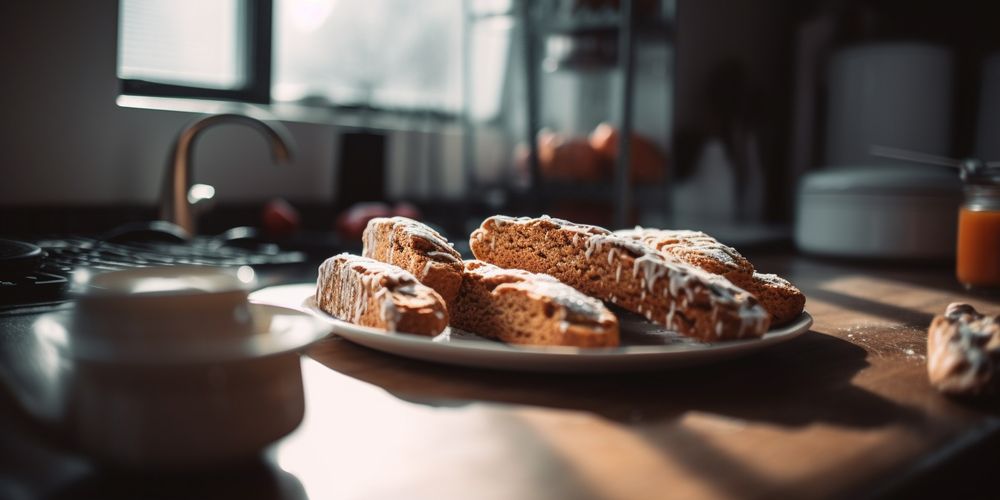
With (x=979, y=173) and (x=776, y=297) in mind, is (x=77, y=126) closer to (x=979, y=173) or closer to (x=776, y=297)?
(x=776, y=297)

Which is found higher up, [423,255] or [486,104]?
[486,104]

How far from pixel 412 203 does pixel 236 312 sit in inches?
79.8

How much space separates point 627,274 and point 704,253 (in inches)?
5.9

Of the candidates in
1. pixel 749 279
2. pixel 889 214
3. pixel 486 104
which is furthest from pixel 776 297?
pixel 486 104

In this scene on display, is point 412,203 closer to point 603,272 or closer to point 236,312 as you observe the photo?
point 603,272

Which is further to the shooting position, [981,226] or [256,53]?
[256,53]

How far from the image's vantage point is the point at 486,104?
2.59m

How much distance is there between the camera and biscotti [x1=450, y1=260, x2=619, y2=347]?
0.63m

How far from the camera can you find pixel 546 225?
817 millimetres

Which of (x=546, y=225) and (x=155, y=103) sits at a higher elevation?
(x=155, y=103)

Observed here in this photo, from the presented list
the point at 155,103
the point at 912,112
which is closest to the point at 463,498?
the point at 155,103

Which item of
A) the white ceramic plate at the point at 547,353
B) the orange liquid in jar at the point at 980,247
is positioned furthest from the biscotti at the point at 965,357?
the orange liquid in jar at the point at 980,247

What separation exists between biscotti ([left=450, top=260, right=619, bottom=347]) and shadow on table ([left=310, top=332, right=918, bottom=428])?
1.5 inches

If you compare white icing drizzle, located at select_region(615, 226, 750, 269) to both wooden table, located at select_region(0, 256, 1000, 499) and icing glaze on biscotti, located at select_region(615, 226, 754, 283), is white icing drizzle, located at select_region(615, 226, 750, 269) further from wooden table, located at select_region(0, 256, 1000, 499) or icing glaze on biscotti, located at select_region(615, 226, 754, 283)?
wooden table, located at select_region(0, 256, 1000, 499)
